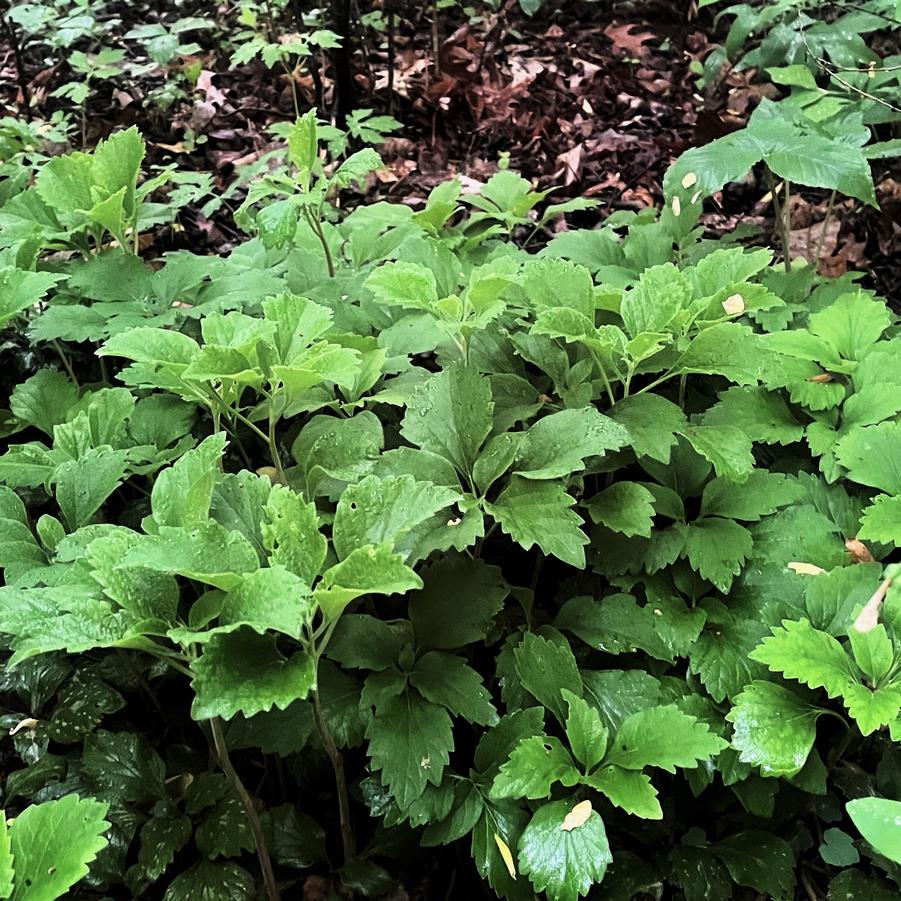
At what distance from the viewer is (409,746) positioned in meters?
1.18

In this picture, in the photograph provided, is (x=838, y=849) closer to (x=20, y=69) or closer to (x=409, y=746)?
(x=409, y=746)

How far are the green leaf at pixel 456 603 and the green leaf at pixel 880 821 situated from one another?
22.7 inches

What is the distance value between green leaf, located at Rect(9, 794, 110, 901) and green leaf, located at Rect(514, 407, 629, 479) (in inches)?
30.8

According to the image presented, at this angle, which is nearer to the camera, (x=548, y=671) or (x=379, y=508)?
(x=379, y=508)

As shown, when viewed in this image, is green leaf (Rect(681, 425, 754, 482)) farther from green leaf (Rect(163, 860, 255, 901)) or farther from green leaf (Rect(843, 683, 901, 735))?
green leaf (Rect(163, 860, 255, 901))

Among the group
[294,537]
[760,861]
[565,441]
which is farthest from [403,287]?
[760,861]

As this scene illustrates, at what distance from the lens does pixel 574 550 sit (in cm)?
119

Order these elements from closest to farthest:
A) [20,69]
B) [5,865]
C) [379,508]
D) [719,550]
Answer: [5,865]
[379,508]
[719,550]
[20,69]

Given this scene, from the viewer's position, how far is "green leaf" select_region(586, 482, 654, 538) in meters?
1.33

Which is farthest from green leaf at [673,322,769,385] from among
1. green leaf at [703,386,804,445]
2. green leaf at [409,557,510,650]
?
green leaf at [409,557,510,650]

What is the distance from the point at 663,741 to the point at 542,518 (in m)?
0.38

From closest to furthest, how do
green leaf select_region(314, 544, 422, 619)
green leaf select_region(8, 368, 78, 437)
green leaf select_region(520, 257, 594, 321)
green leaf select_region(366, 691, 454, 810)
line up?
green leaf select_region(314, 544, 422, 619)
green leaf select_region(366, 691, 454, 810)
green leaf select_region(520, 257, 594, 321)
green leaf select_region(8, 368, 78, 437)

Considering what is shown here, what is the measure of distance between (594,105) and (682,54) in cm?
82

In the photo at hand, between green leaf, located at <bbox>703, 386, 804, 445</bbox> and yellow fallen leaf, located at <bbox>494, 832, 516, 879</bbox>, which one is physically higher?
green leaf, located at <bbox>703, 386, 804, 445</bbox>
